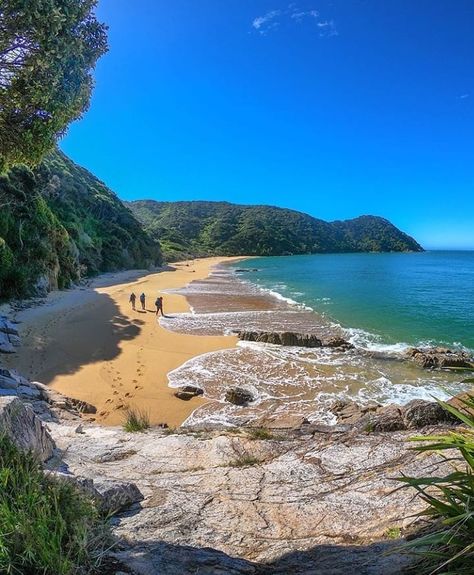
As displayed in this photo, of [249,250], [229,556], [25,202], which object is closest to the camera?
[229,556]

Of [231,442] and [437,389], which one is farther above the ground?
[231,442]

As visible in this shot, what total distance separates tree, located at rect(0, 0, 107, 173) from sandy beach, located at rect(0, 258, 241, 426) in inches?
314

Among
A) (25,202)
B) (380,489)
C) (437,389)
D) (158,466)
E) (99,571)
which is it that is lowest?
(437,389)

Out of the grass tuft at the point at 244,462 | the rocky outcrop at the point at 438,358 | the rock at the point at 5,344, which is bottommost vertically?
the rocky outcrop at the point at 438,358

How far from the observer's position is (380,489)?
4094 millimetres

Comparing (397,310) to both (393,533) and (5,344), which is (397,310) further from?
(393,533)

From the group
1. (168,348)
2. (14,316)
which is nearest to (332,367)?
(168,348)

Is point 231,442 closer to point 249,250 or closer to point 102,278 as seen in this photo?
point 102,278

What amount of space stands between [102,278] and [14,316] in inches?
1147

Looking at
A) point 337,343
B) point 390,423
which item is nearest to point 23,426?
point 390,423

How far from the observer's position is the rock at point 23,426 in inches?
157

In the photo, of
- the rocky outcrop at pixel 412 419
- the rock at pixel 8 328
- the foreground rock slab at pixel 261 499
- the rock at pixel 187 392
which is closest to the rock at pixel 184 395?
the rock at pixel 187 392

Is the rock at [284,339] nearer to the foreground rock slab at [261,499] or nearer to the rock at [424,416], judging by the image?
the foreground rock slab at [261,499]

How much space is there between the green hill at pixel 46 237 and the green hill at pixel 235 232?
136ft
